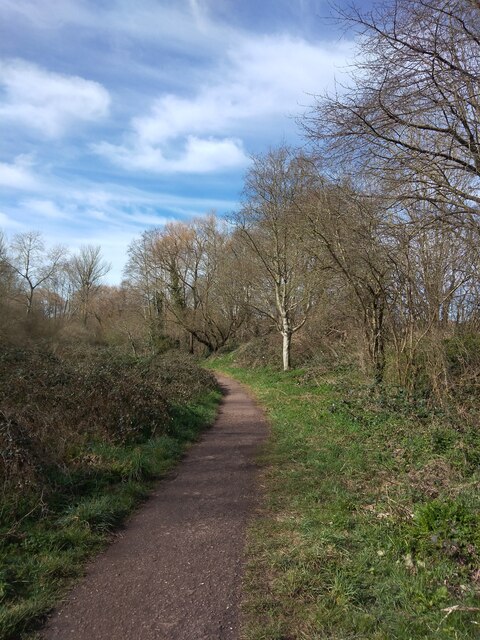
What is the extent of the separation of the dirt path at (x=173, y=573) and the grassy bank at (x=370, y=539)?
0.77ft

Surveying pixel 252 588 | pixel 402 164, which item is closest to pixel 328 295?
pixel 402 164

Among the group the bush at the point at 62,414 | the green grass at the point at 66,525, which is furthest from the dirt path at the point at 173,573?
the bush at the point at 62,414

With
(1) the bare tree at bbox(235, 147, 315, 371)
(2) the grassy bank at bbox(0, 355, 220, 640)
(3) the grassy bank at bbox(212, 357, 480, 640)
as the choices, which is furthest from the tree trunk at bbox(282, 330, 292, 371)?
(2) the grassy bank at bbox(0, 355, 220, 640)

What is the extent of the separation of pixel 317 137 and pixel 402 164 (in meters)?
1.34

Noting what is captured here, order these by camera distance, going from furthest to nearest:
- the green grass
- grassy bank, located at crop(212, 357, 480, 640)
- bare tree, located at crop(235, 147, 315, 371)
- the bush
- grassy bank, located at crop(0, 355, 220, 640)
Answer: bare tree, located at crop(235, 147, 315, 371), the bush, grassy bank, located at crop(0, 355, 220, 640), the green grass, grassy bank, located at crop(212, 357, 480, 640)

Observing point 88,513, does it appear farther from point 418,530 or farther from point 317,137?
point 317,137

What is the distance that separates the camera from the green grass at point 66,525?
3518mm

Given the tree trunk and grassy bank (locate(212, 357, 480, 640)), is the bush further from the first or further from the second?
the tree trunk

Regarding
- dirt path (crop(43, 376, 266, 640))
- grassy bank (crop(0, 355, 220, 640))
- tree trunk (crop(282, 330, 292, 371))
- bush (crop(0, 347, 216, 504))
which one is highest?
tree trunk (crop(282, 330, 292, 371))

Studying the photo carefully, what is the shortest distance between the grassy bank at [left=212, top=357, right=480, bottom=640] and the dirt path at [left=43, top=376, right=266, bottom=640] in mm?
233

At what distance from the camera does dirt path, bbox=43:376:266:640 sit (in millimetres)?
3234

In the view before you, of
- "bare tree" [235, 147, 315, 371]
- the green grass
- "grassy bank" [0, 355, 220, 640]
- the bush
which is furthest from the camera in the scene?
"bare tree" [235, 147, 315, 371]

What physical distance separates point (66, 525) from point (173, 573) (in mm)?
1454

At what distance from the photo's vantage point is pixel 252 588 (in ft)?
12.2
